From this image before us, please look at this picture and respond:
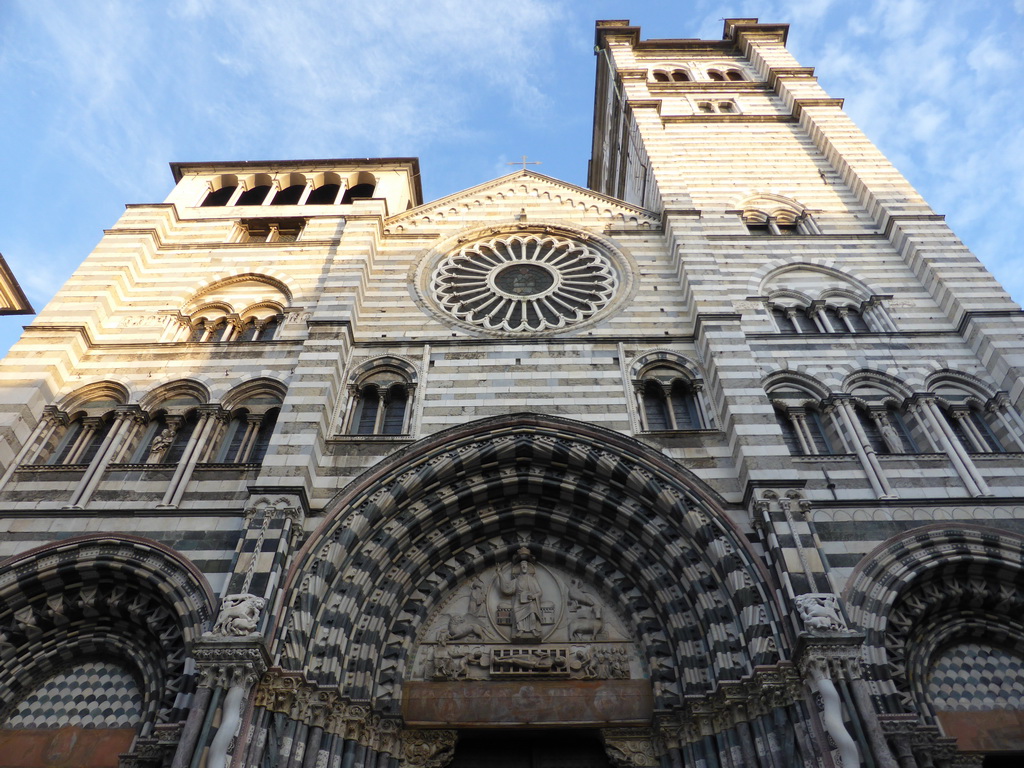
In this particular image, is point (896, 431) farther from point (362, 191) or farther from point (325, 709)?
point (362, 191)

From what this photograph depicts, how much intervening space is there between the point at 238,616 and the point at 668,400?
748 centimetres

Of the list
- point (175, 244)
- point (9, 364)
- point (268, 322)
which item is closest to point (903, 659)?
point (268, 322)

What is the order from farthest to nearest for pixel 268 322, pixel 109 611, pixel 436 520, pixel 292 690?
1. pixel 268 322
2. pixel 436 520
3. pixel 109 611
4. pixel 292 690

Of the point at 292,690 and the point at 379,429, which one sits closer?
the point at 292,690

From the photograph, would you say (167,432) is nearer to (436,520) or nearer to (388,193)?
(436,520)

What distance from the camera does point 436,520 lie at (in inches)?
436

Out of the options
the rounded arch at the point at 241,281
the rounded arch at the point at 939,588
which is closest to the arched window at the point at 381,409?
the rounded arch at the point at 241,281

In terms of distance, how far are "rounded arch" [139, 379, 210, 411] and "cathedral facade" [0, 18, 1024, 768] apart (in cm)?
5

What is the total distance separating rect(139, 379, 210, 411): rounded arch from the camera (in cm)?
1230

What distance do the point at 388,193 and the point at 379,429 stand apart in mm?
9225

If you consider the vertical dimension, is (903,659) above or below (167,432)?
below

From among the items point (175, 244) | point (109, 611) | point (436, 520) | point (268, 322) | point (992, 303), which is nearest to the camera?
point (109, 611)

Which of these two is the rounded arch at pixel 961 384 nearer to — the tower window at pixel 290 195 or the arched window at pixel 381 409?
the arched window at pixel 381 409

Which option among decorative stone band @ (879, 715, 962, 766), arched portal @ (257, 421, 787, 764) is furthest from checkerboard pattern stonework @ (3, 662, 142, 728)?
decorative stone band @ (879, 715, 962, 766)
